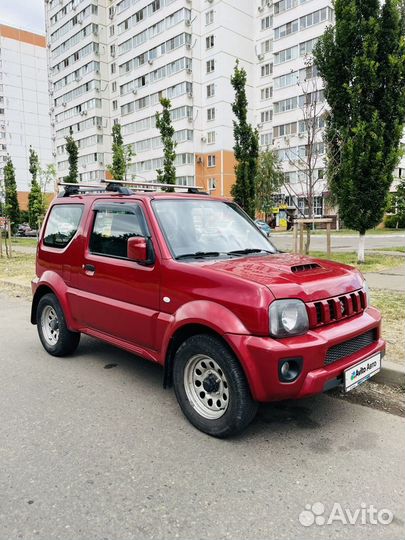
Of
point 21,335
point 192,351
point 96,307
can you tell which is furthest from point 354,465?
point 21,335

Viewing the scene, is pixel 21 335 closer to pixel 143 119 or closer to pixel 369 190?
pixel 369 190

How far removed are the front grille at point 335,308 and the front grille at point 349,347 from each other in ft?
0.62

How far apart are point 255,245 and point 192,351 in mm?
1428

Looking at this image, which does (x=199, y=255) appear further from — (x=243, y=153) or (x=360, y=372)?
(x=243, y=153)

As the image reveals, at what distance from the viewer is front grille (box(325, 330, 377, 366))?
3.07 meters

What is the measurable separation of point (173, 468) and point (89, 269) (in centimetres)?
229

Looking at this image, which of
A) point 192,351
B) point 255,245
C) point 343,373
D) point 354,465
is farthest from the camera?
point 255,245

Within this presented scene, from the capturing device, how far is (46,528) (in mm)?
2271

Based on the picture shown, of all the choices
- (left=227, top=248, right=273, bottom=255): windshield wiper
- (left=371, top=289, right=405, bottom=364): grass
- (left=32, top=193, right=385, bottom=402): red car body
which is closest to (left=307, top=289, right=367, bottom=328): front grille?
(left=32, top=193, right=385, bottom=402): red car body

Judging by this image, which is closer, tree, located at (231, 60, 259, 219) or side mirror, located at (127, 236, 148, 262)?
side mirror, located at (127, 236, 148, 262)

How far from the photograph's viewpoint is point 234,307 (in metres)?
3.02

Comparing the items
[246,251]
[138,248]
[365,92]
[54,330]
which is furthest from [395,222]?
[138,248]

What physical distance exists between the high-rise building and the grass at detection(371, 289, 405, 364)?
35459mm

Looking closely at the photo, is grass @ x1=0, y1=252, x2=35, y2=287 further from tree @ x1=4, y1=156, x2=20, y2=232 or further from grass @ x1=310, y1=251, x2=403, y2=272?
tree @ x1=4, y1=156, x2=20, y2=232
